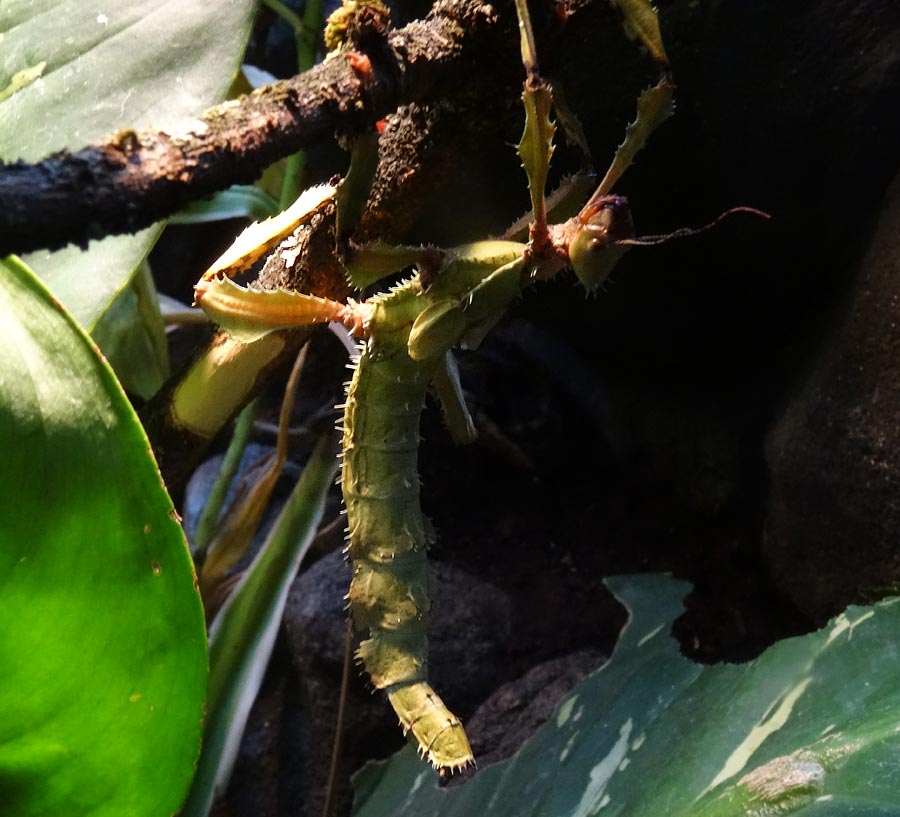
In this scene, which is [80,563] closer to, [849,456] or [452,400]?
[452,400]

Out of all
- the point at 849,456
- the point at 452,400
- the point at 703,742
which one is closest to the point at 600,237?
the point at 452,400

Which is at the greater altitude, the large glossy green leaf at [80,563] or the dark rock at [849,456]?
the large glossy green leaf at [80,563]

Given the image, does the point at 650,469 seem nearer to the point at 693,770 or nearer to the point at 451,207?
the point at 451,207

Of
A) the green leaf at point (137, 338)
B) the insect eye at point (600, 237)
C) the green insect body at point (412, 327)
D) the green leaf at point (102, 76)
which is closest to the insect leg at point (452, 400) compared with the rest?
the green insect body at point (412, 327)

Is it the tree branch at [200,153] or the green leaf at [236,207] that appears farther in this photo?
the green leaf at [236,207]

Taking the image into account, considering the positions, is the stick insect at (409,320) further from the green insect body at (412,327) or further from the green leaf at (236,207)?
the green leaf at (236,207)

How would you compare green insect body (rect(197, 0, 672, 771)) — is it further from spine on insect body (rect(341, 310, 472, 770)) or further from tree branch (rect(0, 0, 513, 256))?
tree branch (rect(0, 0, 513, 256))

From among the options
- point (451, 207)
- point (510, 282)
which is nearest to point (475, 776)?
point (510, 282)
